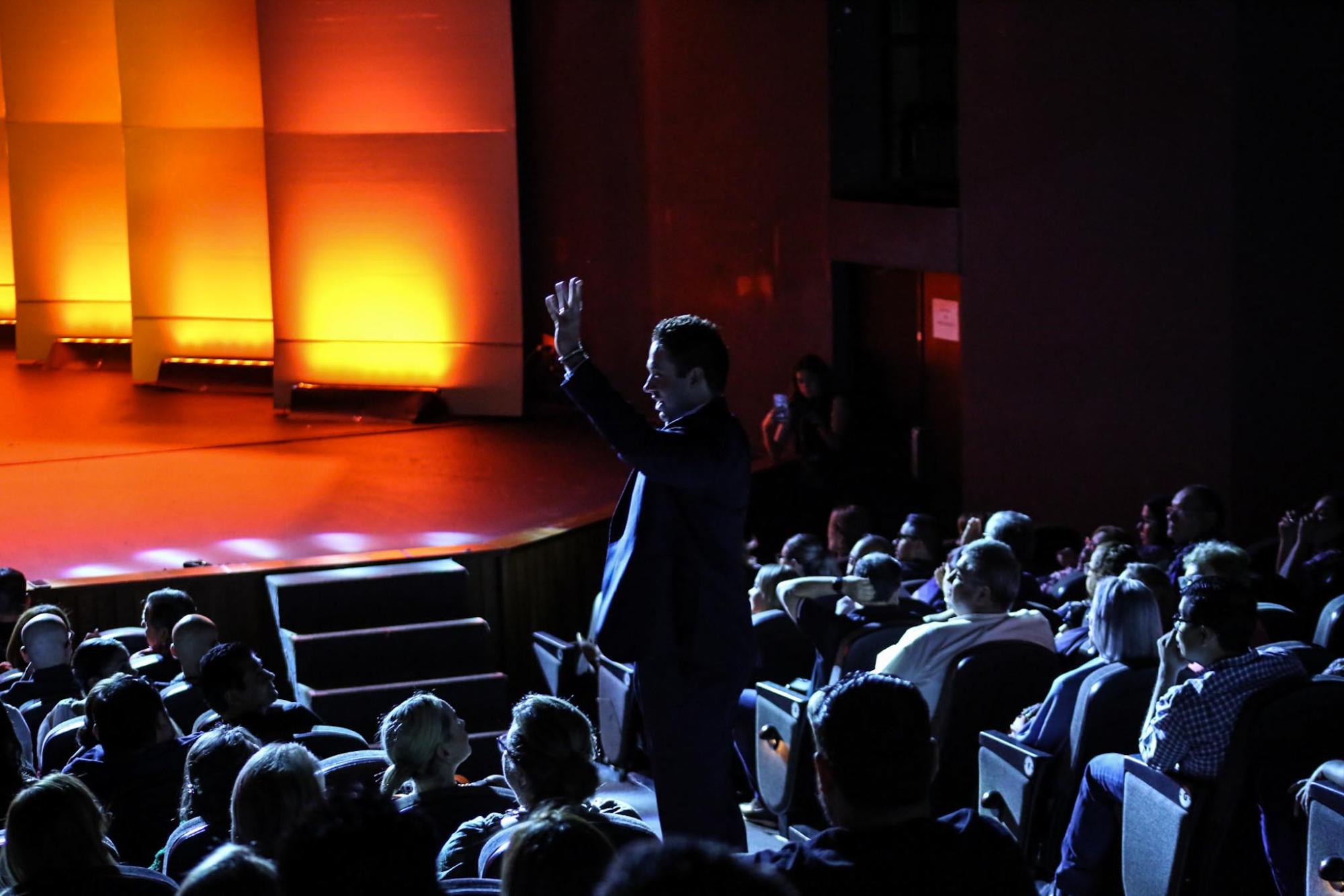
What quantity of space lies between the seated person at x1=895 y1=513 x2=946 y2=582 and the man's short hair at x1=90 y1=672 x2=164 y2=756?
10.2 ft

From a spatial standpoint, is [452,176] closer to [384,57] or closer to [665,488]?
[384,57]

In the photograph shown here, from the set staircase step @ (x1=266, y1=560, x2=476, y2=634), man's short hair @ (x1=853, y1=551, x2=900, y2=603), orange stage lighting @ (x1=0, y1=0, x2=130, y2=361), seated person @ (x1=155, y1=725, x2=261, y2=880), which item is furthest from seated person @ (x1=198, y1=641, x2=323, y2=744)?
orange stage lighting @ (x1=0, y1=0, x2=130, y2=361)

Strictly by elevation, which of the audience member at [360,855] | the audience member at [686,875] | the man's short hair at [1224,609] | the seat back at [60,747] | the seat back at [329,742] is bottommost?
the seat back at [60,747]

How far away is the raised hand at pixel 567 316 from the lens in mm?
3146

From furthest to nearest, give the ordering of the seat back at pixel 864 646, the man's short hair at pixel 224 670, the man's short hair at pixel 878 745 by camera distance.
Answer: the seat back at pixel 864 646, the man's short hair at pixel 224 670, the man's short hair at pixel 878 745

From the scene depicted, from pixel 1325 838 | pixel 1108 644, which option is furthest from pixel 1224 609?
pixel 1325 838

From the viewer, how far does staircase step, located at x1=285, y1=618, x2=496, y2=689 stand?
6785 millimetres

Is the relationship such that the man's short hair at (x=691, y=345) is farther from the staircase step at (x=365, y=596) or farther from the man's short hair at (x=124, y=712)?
the staircase step at (x=365, y=596)

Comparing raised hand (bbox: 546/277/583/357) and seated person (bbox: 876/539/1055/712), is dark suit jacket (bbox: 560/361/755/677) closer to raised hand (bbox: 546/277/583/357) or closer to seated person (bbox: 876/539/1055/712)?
raised hand (bbox: 546/277/583/357)

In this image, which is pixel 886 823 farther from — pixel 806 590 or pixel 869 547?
pixel 869 547

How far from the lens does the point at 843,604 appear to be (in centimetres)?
477

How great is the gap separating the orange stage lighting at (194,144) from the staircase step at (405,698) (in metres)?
6.08

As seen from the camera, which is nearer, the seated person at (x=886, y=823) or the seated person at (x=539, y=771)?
the seated person at (x=886, y=823)

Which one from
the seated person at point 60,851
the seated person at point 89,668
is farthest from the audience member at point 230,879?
the seated person at point 89,668
